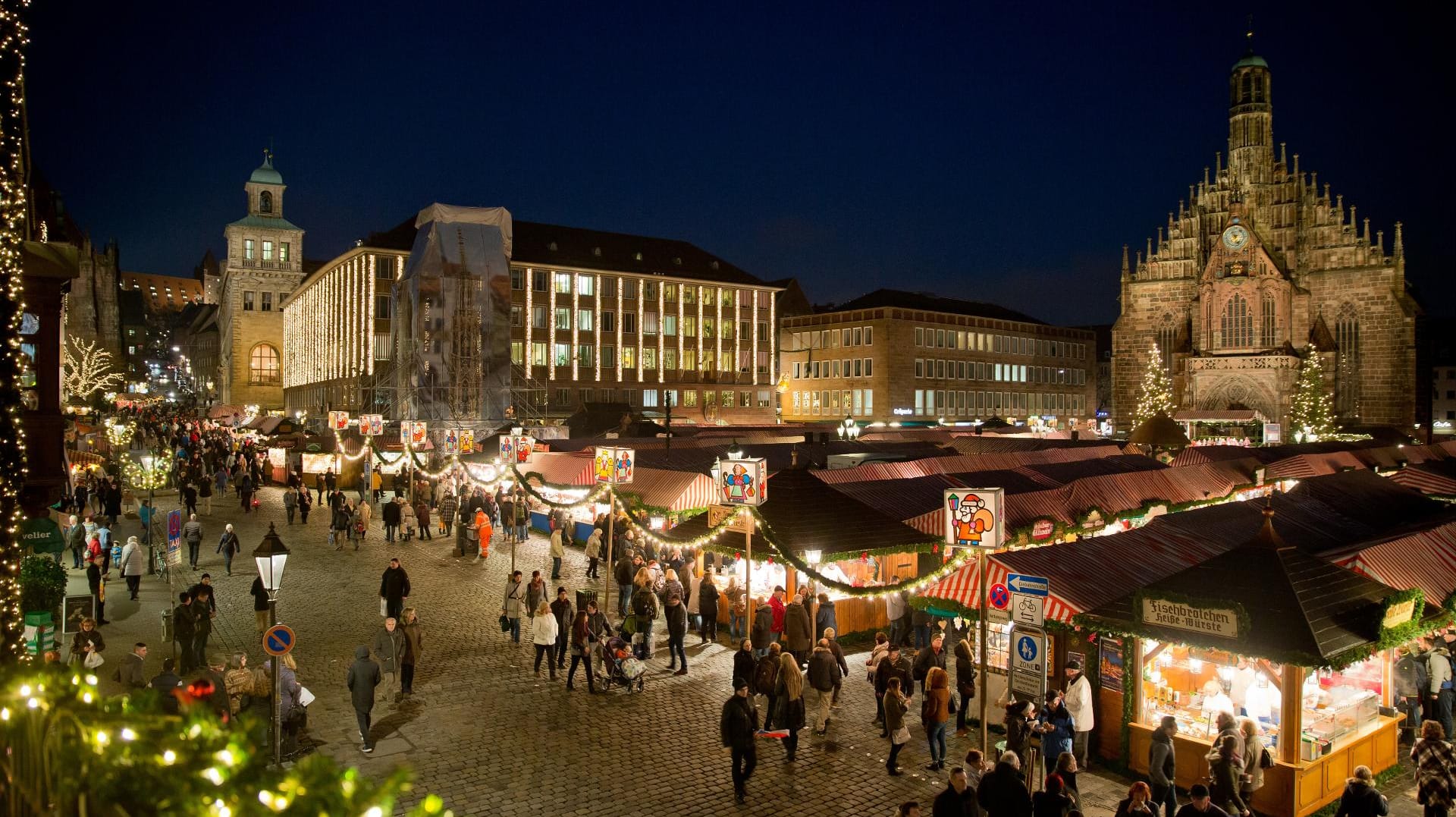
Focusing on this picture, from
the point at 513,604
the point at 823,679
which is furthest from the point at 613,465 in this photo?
the point at 823,679

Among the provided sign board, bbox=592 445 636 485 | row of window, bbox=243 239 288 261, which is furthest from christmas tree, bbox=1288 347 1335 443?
row of window, bbox=243 239 288 261

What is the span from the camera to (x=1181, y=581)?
425 inches

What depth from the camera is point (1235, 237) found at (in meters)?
58.5

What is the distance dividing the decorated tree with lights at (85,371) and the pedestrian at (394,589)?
34140mm

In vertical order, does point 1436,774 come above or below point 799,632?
below

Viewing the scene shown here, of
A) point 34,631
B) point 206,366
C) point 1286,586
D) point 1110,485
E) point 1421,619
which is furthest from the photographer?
point 206,366

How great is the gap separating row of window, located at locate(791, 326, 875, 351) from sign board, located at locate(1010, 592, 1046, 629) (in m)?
61.1

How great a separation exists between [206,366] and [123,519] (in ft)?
364

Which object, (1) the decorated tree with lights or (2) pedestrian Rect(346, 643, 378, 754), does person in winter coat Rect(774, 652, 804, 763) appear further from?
(1) the decorated tree with lights

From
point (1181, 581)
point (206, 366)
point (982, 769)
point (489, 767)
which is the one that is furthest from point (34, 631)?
point (206, 366)

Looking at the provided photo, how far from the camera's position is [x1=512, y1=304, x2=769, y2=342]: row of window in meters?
63.4

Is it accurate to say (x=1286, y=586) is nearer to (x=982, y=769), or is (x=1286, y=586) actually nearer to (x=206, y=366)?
(x=982, y=769)

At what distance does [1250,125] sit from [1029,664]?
64616 mm

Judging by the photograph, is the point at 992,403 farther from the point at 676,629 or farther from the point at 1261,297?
the point at 676,629
